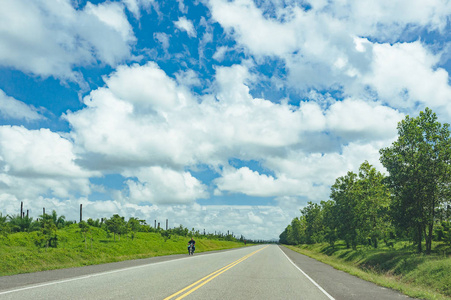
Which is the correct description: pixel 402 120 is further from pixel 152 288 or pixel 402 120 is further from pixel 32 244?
pixel 32 244

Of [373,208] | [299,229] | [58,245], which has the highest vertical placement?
[373,208]

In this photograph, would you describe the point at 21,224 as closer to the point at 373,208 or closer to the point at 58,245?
the point at 58,245

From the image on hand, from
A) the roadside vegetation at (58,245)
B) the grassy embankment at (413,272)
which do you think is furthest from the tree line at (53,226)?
the grassy embankment at (413,272)

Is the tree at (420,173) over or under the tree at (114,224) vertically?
over

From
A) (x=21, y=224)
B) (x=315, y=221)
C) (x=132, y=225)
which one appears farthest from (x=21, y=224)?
(x=315, y=221)

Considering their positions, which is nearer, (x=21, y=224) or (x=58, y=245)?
(x=58, y=245)

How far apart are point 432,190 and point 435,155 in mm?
2388

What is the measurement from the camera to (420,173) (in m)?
23.9

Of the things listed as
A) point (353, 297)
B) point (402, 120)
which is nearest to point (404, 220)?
point (402, 120)

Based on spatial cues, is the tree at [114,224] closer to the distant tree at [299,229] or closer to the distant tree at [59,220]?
the distant tree at [59,220]

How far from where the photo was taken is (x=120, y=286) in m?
11.6

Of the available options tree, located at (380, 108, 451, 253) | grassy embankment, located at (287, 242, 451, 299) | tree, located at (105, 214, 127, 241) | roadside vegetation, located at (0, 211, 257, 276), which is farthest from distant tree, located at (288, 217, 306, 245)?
tree, located at (380, 108, 451, 253)

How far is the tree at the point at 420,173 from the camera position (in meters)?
23.7

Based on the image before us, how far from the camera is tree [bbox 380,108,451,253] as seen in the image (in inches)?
931
